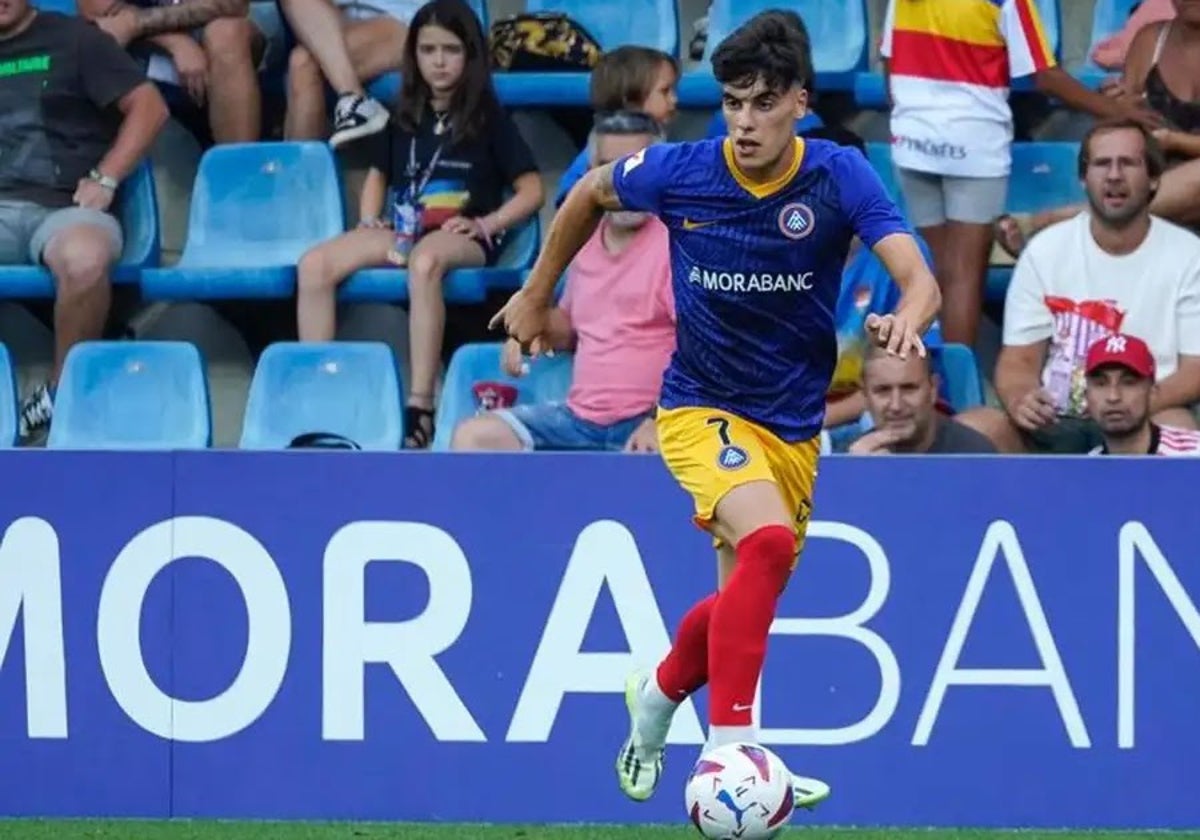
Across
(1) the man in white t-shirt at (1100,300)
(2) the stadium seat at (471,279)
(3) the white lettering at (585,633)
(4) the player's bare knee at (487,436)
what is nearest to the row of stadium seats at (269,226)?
(2) the stadium seat at (471,279)

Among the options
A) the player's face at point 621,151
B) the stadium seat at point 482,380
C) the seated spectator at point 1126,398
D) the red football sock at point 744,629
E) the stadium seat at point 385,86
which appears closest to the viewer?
the red football sock at point 744,629

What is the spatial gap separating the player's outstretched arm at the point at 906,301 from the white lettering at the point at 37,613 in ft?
8.62

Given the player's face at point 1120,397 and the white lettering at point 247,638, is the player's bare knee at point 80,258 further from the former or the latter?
the player's face at point 1120,397

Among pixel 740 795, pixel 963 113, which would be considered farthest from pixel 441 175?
pixel 740 795

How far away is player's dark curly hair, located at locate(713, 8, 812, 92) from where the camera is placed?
535cm

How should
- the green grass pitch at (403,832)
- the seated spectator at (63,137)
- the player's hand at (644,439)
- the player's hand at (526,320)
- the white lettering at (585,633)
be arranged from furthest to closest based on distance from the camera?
the seated spectator at (63,137) < the player's hand at (644,439) < the white lettering at (585,633) < the green grass pitch at (403,832) < the player's hand at (526,320)

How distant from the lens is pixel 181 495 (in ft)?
22.3

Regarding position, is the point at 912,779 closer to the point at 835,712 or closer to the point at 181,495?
the point at 835,712

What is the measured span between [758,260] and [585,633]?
1542 mm

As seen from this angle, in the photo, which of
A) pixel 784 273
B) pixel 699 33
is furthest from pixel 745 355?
pixel 699 33

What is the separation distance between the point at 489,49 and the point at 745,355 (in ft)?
11.3

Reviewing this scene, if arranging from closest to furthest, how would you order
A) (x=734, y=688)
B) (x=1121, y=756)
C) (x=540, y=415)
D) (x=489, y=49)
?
1. (x=734, y=688)
2. (x=1121, y=756)
3. (x=540, y=415)
4. (x=489, y=49)

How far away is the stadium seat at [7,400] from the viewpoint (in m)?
8.34

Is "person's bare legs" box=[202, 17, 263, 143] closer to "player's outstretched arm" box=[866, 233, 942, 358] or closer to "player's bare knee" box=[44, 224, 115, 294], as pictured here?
"player's bare knee" box=[44, 224, 115, 294]
